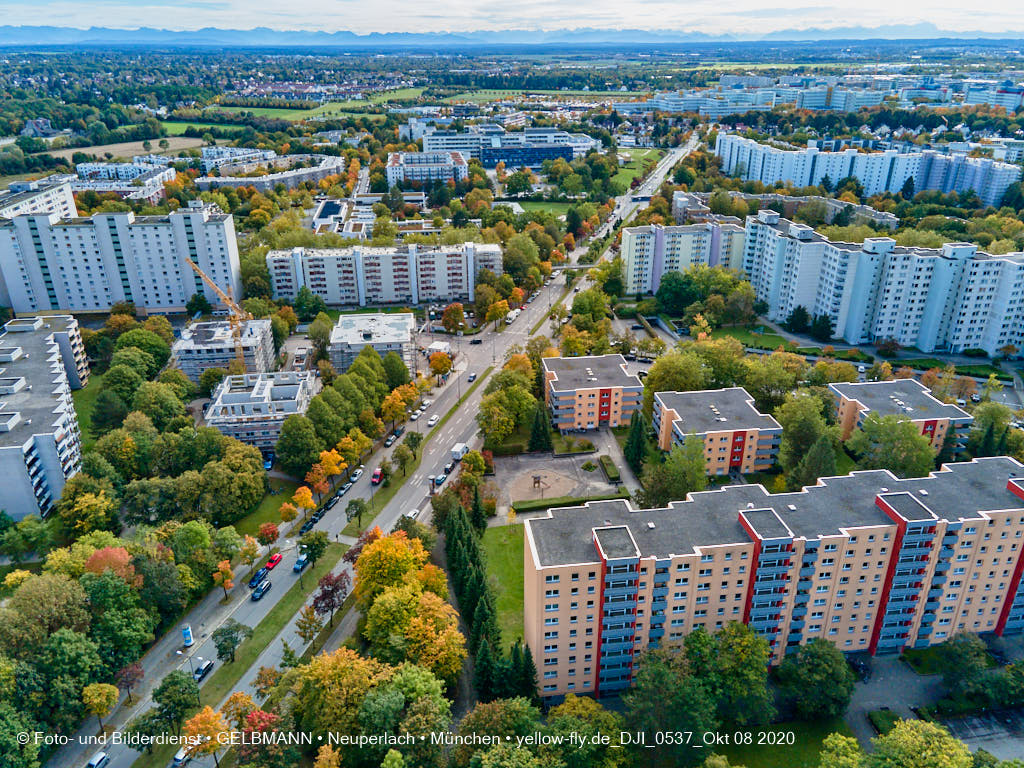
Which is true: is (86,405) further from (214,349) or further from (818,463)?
(818,463)

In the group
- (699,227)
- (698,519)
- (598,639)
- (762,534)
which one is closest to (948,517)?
(762,534)

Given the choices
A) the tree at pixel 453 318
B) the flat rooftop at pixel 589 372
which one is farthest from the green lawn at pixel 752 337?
the tree at pixel 453 318

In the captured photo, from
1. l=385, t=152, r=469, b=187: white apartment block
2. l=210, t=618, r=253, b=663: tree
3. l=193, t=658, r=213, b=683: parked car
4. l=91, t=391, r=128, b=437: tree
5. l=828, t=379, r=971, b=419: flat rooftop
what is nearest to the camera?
l=193, t=658, r=213, b=683: parked car

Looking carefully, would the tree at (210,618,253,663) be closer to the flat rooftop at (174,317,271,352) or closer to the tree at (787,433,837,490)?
the flat rooftop at (174,317,271,352)

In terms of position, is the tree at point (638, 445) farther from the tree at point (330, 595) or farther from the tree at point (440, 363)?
the tree at point (330, 595)

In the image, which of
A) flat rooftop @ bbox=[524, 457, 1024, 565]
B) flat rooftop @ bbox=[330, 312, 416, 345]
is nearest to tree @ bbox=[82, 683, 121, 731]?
flat rooftop @ bbox=[524, 457, 1024, 565]

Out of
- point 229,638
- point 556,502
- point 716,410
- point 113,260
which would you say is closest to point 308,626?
point 229,638
